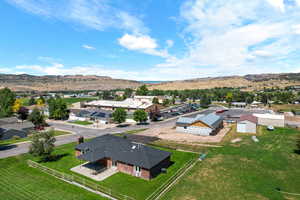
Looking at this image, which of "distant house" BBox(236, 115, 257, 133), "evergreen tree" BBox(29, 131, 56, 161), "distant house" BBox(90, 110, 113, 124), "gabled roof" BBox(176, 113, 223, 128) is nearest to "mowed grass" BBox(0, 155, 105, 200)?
"evergreen tree" BBox(29, 131, 56, 161)

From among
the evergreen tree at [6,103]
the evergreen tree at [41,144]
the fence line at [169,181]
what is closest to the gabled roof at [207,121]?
the fence line at [169,181]

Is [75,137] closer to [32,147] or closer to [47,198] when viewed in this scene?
[32,147]

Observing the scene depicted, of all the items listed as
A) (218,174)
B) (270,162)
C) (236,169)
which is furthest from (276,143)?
(218,174)

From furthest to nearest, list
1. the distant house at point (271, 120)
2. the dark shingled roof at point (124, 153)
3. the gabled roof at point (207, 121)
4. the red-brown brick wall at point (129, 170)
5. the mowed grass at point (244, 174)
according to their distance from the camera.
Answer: the distant house at point (271, 120), the gabled roof at point (207, 121), the dark shingled roof at point (124, 153), the red-brown brick wall at point (129, 170), the mowed grass at point (244, 174)

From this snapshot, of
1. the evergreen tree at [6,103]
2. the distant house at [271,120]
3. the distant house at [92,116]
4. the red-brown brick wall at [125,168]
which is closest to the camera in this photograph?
the red-brown brick wall at [125,168]

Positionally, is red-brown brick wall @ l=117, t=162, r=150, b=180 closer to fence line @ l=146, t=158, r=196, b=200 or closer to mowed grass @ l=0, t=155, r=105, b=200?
fence line @ l=146, t=158, r=196, b=200

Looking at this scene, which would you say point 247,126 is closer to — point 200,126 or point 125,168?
point 200,126

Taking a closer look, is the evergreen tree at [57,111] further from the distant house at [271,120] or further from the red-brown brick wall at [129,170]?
the distant house at [271,120]
